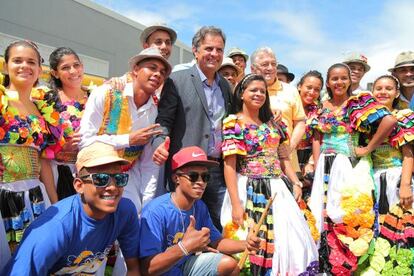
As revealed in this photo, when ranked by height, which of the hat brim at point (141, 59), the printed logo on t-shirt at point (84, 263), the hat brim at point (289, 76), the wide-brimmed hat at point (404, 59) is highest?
the hat brim at point (289, 76)

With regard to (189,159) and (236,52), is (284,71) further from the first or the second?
(189,159)

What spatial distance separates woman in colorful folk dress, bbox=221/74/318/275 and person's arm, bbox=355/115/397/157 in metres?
0.99

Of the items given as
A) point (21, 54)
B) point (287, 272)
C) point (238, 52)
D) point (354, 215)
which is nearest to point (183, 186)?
point (287, 272)

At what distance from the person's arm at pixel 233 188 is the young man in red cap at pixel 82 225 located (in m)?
1.30

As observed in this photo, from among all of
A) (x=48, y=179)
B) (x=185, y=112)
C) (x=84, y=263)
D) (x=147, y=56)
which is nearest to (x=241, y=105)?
(x=185, y=112)

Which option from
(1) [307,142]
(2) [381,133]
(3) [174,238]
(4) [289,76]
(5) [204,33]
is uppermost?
(4) [289,76]

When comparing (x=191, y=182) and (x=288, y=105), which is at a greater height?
(x=288, y=105)

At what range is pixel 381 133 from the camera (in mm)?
4109

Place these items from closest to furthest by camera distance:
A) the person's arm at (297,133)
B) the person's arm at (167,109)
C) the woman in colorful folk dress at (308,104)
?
the person's arm at (167,109)
the person's arm at (297,133)
the woman in colorful folk dress at (308,104)

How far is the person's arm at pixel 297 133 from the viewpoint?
4.76m

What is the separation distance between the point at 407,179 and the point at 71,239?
3354 mm

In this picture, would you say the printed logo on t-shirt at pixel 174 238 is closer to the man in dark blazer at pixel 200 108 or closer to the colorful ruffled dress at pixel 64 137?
the man in dark blazer at pixel 200 108

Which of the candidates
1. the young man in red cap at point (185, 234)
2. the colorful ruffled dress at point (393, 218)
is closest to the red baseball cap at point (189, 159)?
the young man in red cap at point (185, 234)

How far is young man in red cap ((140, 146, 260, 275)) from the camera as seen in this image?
8.97 ft
